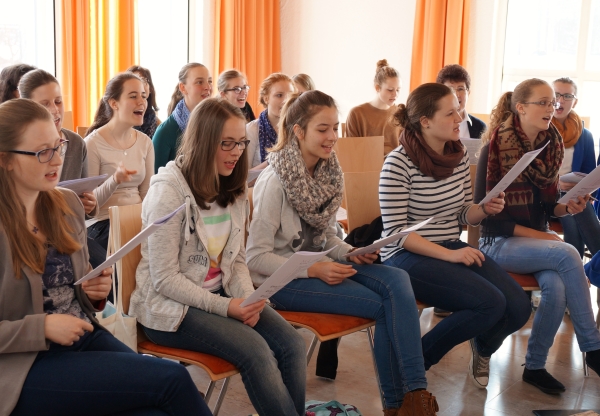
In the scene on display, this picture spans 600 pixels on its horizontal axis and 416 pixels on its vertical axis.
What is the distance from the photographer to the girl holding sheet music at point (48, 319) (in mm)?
1567

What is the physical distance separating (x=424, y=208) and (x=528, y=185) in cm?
61

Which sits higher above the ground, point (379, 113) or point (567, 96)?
point (567, 96)

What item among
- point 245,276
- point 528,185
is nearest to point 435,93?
point 528,185

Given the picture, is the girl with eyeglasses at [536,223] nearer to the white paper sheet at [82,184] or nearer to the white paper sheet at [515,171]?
the white paper sheet at [515,171]

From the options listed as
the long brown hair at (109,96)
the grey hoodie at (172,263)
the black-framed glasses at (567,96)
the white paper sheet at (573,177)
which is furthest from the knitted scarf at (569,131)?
the grey hoodie at (172,263)

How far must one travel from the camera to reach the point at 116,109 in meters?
3.25

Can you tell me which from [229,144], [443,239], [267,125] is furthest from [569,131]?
[229,144]

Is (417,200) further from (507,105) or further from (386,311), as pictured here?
(507,105)

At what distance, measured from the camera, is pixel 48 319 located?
1.60 meters

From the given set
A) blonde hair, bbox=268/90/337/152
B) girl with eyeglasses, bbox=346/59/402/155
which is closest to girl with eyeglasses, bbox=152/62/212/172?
blonde hair, bbox=268/90/337/152

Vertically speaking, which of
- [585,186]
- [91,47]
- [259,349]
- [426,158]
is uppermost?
A: [91,47]

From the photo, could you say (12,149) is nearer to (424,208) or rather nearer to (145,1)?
(424,208)

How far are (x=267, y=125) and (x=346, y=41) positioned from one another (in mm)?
3549

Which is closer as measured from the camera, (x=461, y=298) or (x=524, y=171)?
(x=461, y=298)
